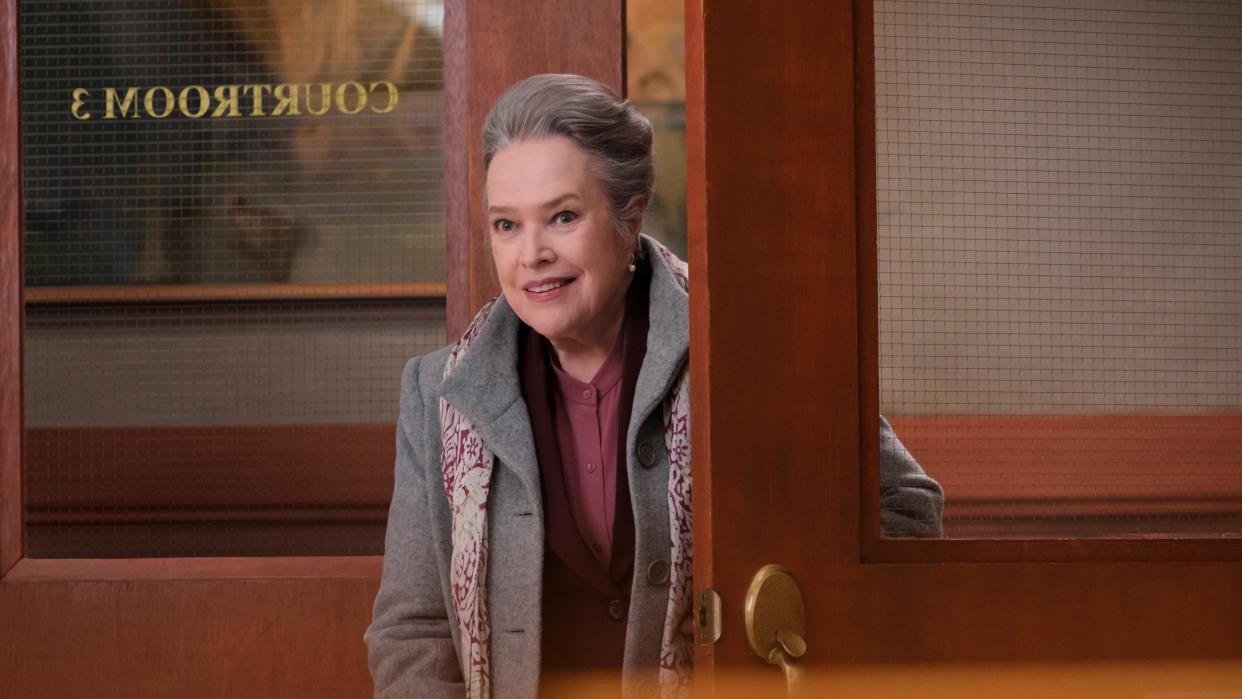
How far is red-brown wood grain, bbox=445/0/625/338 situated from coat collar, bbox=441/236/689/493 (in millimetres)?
243

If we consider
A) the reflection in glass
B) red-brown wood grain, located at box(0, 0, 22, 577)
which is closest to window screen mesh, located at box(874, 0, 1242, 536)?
the reflection in glass

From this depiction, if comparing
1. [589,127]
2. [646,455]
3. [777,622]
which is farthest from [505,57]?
[777,622]

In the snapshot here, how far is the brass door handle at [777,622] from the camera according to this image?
3.75 feet

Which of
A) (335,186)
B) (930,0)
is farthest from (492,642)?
(930,0)

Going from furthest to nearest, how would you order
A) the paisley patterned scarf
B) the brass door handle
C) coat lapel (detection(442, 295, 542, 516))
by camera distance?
coat lapel (detection(442, 295, 542, 516)) < the paisley patterned scarf < the brass door handle

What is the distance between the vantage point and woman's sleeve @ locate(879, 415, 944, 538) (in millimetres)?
1224

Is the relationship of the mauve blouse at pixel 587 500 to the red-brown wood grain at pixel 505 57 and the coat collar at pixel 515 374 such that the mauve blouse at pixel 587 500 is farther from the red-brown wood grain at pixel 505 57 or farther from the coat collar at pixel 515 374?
the red-brown wood grain at pixel 505 57

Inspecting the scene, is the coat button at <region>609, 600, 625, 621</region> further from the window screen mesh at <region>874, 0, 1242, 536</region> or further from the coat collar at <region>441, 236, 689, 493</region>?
the window screen mesh at <region>874, 0, 1242, 536</region>

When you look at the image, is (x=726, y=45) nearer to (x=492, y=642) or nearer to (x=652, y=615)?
(x=652, y=615)

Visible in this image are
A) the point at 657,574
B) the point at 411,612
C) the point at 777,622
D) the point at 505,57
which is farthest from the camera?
the point at 505,57

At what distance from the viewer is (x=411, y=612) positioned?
1.68 meters

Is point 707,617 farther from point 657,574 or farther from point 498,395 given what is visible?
point 498,395

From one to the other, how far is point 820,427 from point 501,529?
0.60m

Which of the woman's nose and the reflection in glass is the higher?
the reflection in glass
